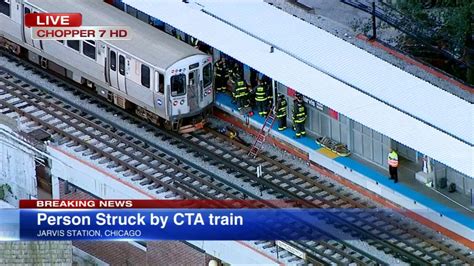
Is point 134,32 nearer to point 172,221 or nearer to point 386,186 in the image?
point 172,221

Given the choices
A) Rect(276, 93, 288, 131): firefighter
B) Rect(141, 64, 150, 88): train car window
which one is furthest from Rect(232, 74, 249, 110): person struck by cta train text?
Rect(141, 64, 150, 88): train car window

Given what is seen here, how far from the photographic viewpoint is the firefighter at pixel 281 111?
7231 centimetres

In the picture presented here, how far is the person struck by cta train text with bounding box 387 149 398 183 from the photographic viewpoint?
69188mm

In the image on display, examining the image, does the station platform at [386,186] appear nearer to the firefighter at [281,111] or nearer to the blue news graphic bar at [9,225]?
the firefighter at [281,111]

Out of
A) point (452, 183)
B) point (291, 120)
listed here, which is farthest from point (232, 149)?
point (452, 183)

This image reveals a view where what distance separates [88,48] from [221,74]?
3907mm

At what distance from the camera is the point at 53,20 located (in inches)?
2960

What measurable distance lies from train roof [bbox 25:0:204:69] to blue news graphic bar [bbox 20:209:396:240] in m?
5.37

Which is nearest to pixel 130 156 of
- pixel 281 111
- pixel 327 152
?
pixel 281 111

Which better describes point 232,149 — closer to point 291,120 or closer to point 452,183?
point 291,120

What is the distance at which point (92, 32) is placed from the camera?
73.9 metres

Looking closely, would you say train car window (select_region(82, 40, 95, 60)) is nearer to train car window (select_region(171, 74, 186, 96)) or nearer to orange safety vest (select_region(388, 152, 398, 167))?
train car window (select_region(171, 74, 186, 96))

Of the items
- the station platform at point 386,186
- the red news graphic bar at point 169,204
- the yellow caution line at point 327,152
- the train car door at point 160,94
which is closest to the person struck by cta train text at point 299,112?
the station platform at point 386,186

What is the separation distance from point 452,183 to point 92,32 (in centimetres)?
1183
